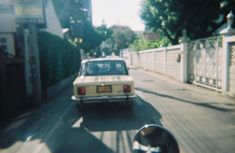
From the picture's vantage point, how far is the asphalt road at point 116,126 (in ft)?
18.6

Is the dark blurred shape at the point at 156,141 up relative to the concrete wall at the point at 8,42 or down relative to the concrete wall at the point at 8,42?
down

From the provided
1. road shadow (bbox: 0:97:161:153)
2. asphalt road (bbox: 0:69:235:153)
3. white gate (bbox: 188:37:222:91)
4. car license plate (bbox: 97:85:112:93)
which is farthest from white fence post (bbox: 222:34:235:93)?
car license plate (bbox: 97:85:112:93)

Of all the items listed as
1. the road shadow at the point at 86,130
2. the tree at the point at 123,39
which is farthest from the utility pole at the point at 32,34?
the tree at the point at 123,39

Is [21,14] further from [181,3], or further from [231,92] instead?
[181,3]

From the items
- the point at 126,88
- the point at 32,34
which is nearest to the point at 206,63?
the point at 126,88

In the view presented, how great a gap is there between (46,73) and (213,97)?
7.08 metres

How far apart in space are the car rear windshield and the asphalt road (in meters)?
1.22

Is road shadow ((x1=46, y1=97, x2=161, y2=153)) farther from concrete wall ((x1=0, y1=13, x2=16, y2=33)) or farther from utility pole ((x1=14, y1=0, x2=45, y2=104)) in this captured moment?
concrete wall ((x1=0, y1=13, x2=16, y2=33))

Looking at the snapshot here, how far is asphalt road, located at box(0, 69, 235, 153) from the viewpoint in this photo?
5.68 metres

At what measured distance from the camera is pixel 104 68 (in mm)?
9578

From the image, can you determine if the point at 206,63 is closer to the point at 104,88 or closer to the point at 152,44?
the point at 104,88

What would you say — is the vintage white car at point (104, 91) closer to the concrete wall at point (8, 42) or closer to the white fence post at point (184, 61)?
the white fence post at point (184, 61)

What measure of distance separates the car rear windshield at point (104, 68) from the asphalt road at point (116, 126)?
1223 millimetres

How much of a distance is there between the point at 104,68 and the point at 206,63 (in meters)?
6.77
